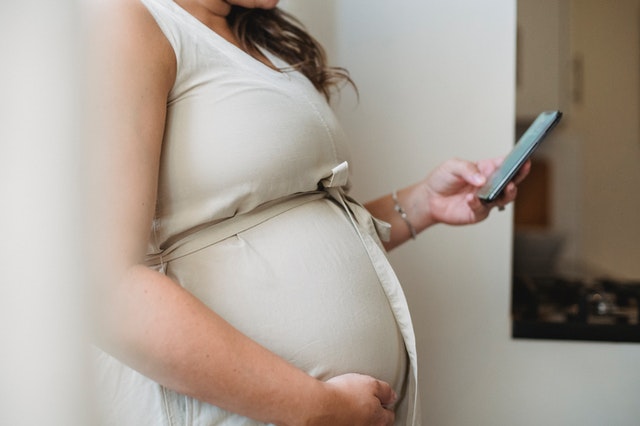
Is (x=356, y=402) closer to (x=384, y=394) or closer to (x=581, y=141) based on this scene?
(x=384, y=394)

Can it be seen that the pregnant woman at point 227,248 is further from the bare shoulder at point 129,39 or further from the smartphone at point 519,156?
A: the smartphone at point 519,156

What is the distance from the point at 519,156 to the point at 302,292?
42 cm

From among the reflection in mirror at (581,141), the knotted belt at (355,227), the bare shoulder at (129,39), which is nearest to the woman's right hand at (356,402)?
the knotted belt at (355,227)

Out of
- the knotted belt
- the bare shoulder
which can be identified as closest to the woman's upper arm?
the bare shoulder

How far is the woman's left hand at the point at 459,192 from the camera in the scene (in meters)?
1.19

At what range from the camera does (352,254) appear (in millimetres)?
892

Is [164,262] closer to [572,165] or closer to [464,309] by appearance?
[464,309]

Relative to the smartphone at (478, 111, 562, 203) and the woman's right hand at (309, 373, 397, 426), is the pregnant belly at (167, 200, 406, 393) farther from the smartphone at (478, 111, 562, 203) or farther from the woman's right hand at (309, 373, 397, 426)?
the smartphone at (478, 111, 562, 203)

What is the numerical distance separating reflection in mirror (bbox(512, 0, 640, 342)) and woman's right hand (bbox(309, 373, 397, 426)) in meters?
1.90

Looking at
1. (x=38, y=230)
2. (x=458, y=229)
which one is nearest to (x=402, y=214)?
(x=458, y=229)

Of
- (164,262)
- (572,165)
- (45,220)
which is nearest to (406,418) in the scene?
(164,262)

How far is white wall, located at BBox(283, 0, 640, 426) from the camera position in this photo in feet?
5.18

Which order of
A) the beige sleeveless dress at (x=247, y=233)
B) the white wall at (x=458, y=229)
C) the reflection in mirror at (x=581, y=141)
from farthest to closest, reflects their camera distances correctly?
the reflection in mirror at (x=581, y=141) < the white wall at (x=458, y=229) < the beige sleeveless dress at (x=247, y=233)

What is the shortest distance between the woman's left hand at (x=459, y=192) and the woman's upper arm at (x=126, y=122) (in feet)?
1.96
